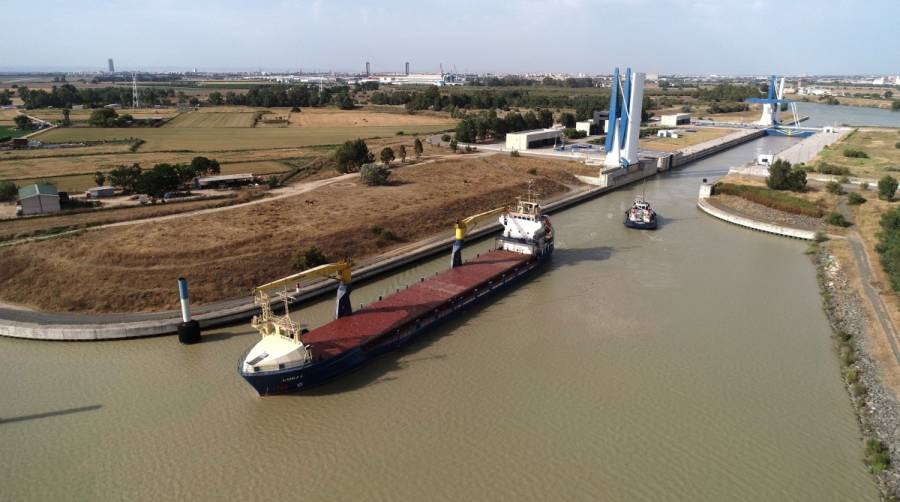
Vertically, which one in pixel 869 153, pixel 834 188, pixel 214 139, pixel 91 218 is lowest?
pixel 91 218

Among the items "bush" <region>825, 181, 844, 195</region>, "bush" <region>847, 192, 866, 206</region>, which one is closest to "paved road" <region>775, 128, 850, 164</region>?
"bush" <region>825, 181, 844, 195</region>

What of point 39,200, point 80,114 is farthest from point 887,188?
point 80,114

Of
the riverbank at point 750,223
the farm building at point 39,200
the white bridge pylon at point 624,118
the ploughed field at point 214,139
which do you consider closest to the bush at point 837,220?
the riverbank at point 750,223

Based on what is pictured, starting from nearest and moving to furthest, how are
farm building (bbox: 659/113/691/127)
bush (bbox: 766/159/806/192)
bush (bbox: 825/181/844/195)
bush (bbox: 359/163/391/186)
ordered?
bush (bbox: 359/163/391/186)
bush (bbox: 825/181/844/195)
bush (bbox: 766/159/806/192)
farm building (bbox: 659/113/691/127)

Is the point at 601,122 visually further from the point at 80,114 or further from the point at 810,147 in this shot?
the point at 80,114

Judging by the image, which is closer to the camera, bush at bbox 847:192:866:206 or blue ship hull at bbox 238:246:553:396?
blue ship hull at bbox 238:246:553:396

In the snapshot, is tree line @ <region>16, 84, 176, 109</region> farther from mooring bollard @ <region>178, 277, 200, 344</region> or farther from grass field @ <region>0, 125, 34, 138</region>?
mooring bollard @ <region>178, 277, 200, 344</region>
